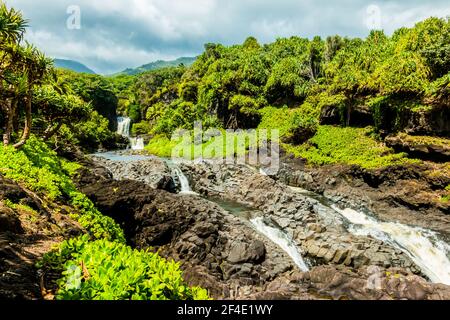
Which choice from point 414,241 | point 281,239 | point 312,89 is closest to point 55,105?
point 281,239

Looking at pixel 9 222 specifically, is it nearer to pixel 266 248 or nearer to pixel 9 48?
pixel 9 48

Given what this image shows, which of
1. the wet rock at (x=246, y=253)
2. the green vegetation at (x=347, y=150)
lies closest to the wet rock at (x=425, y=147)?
the green vegetation at (x=347, y=150)

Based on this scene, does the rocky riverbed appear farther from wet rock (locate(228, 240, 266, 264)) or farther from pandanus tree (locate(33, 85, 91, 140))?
pandanus tree (locate(33, 85, 91, 140))

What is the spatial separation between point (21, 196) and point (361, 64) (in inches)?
1979

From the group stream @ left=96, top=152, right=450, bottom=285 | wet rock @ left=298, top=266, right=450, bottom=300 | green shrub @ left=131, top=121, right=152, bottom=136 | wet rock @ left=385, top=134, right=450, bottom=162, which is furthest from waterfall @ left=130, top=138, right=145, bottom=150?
wet rock @ left=298, top=266, right=450, bottom=300

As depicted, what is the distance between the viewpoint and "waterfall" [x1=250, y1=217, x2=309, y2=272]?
715 inches

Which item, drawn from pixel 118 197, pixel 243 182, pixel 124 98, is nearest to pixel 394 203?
pixel 243 182

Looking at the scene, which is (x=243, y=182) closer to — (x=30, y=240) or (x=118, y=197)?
(x=118, y=197)

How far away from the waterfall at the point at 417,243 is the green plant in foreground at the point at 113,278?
18.0m

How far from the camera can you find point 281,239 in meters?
20.4

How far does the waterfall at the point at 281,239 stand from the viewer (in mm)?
18167

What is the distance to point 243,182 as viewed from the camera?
31312 mm

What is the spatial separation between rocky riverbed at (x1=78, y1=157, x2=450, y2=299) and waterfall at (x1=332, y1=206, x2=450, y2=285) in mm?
714
